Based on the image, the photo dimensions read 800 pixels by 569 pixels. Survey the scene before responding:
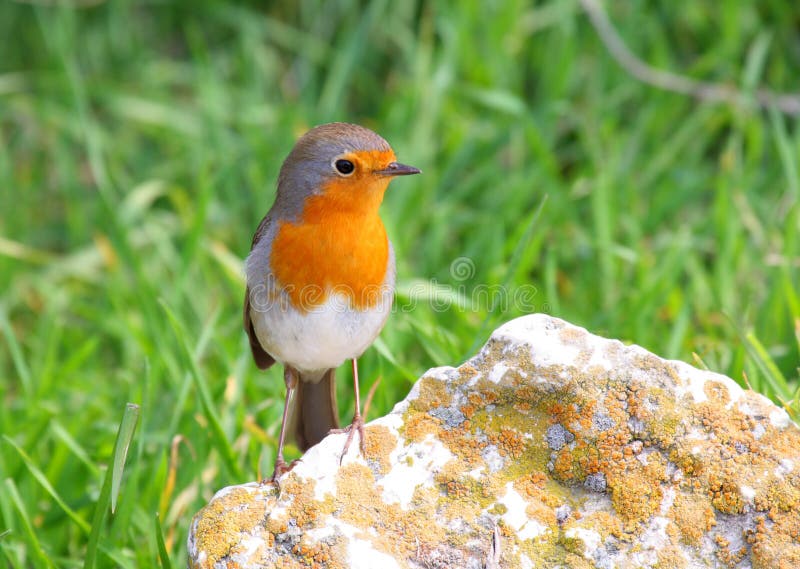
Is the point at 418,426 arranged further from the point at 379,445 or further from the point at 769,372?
the point at 769,372

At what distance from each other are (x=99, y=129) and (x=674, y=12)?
11.7 feet

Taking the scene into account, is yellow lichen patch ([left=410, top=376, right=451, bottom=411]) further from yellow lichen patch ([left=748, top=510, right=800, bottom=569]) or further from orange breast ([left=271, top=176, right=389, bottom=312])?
yellow lichen patch ([left=748, top=510, right=800, bottom=569])

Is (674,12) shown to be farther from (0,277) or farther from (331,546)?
(331,546)

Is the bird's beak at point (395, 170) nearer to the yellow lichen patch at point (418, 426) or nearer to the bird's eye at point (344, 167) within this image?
the bird's eye at point (344, 167)

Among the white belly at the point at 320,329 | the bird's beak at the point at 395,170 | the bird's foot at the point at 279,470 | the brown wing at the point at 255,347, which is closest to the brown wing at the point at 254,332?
Result: the brown wing at the point at 255,347

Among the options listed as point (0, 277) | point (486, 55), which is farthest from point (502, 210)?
point (0, 277)

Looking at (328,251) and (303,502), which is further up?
(328,251)

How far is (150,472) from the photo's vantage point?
356 centimetres

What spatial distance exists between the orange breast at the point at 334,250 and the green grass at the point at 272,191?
542 millimetres

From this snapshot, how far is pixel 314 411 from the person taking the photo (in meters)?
3.49

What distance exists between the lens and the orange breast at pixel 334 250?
117 inches

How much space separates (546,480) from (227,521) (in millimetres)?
793

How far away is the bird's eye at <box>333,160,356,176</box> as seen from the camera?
2.97 metres

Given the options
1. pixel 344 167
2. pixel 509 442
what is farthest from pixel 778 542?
pixel 344 167
